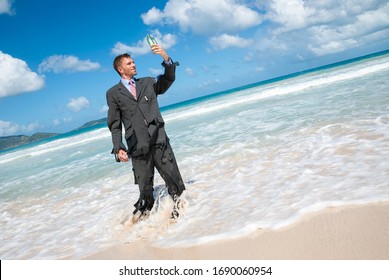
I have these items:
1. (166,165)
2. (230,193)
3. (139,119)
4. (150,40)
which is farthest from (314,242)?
(150,40)

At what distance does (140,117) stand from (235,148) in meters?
4.45

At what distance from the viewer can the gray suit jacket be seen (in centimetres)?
394

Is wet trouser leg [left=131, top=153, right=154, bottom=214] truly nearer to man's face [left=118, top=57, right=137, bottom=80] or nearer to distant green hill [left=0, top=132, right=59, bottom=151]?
man's face [left=118, top=57, right=137, bottom=80]

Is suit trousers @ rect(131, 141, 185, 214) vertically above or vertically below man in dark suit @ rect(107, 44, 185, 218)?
below

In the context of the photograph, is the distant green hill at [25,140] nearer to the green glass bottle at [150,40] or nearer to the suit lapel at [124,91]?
the suit lapel at [124,91]

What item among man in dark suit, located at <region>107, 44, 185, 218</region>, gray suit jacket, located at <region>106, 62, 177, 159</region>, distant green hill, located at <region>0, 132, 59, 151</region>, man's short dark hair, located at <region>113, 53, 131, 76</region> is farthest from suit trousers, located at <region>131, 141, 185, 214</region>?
distant green hill, located at <region>0, 132, 59, 151</region>

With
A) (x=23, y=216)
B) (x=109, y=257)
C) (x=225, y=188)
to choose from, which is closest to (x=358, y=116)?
(x=225, y=188)

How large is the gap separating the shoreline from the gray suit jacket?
1317 mm

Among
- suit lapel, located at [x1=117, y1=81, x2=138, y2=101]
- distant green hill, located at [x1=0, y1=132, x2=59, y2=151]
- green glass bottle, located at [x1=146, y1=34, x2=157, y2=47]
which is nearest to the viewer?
green glass bottle, located at [x1=146, y1=34, x2=157, y2=47]

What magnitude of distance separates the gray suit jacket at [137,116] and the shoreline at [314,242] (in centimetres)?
132

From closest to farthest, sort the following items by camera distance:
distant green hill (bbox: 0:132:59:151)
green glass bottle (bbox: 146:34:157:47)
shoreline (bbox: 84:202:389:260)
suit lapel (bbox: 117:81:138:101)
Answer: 1. shoreline (bbox: 84:202:389:260)
2. green glass bottle (bbox: 146:34:157:47)
3. suit lapel (bbox: 117:81:138:101)
4. distant green hill (bbox: 0:132:59:151)

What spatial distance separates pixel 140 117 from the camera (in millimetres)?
3975

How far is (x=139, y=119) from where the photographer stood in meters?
3.97
